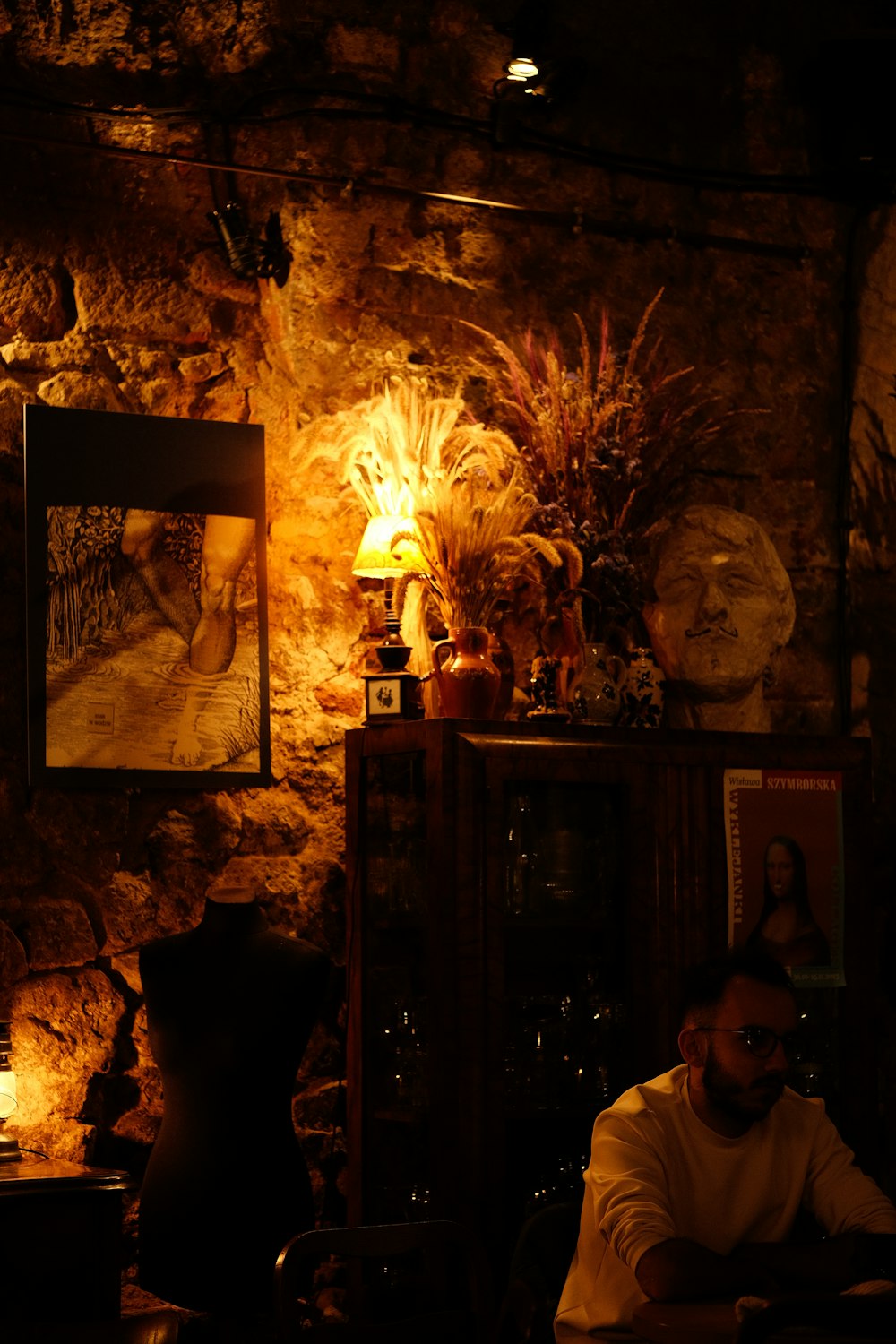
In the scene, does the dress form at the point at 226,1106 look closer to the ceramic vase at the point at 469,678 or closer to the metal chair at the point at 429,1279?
the metal chair at the point at 429,1279

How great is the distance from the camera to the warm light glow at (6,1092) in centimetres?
328

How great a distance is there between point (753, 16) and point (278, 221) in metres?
1.70

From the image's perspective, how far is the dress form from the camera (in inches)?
126

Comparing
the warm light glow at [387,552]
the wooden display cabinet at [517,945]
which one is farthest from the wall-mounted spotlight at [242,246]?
the wooden display cabinet at [517,945]

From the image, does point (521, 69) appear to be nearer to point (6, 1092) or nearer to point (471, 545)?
point (471, 545)

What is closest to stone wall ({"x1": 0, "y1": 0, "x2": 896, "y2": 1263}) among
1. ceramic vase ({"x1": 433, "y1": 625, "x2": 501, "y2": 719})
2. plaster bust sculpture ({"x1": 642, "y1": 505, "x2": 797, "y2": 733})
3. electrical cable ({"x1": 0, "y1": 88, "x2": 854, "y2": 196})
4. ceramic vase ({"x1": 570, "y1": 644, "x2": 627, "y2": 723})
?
electrical cable ({"x1": 0, "y1": 88, "x2": 854, "y2": 196})

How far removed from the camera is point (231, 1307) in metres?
3.21

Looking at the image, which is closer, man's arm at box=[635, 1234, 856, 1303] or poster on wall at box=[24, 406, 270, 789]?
man's arm at box=[635, 1234, 856, 1303]

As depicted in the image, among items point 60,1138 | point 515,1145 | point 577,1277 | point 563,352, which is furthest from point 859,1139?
point 563,352

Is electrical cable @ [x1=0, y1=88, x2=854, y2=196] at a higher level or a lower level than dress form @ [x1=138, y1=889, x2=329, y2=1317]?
higher

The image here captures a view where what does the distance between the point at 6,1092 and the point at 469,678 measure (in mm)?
1386

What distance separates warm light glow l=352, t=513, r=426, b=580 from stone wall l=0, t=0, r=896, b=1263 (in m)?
0.17

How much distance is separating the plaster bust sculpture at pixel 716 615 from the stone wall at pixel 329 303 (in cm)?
23

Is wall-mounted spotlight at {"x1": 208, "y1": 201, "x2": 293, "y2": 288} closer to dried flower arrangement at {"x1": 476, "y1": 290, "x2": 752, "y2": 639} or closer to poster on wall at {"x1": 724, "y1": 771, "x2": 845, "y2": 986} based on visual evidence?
dried flower arrangement at {"x1": 476, "y1": 290, "x2": 752, "y2": 639}
